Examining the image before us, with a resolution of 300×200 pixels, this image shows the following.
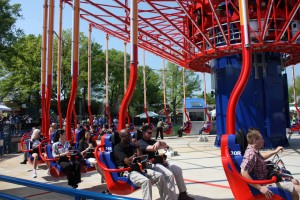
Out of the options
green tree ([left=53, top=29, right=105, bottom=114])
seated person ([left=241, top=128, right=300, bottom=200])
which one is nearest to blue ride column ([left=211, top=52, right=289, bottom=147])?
seated person ([left=241, top=128, right=300, bottom=200])

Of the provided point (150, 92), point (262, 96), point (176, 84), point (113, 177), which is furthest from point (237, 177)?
point (150, 92)

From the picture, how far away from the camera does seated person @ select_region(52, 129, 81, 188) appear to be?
791 centimetres

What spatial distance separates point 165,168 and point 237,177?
1.67 meters

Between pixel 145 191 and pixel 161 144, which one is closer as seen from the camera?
pixel 145 191

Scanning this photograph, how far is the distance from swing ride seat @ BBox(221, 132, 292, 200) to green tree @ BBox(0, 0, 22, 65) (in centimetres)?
2570

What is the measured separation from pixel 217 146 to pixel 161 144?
12.4 meters

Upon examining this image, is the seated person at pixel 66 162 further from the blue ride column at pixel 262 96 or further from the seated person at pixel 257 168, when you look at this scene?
the blue ride column at pixel 262 96

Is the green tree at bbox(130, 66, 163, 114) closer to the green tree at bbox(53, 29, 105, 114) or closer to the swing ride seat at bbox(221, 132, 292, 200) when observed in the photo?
the green tree at bbox(53, 29, 105, 114)

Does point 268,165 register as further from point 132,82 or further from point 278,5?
point 278,5

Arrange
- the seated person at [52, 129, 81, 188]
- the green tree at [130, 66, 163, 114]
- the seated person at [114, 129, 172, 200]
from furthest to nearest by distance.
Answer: the green tree at [130, 66, 163, 114] → the seated person at [52, 129, 81, 188] → the seated person at [114, 129, 172, 200]

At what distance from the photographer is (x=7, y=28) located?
26875 millimetres

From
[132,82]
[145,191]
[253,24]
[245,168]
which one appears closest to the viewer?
[245,168]

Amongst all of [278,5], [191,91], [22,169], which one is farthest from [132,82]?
[191,91]

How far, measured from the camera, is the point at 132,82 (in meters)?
7.47
